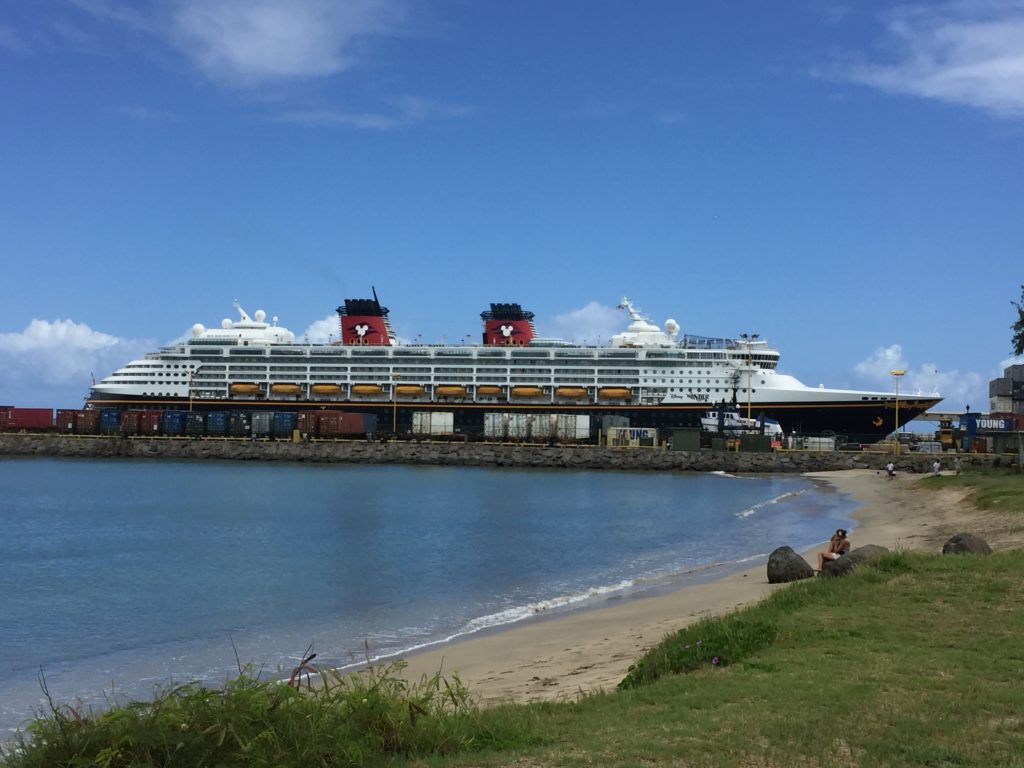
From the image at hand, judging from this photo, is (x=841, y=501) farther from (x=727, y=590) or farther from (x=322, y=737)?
(x=322, y=737)

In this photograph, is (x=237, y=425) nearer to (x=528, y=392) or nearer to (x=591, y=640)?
(x=528, y=392)

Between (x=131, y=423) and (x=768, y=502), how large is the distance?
6813cm

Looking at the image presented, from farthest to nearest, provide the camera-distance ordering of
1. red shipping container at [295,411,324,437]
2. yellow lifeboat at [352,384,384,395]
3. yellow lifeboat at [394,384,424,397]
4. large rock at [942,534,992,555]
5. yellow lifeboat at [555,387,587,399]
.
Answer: yellow lifeboat at [352,384,384,395] < yellow lifeboat at [394,384,424,397] < yellow lifeboat at [555,387,587,399] < red shipping container at [295,411,324,437] < large rock at [942,534,992,555]

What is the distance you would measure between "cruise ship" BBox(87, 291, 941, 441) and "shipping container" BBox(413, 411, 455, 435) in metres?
5.77

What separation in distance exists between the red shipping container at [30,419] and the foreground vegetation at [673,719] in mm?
101124

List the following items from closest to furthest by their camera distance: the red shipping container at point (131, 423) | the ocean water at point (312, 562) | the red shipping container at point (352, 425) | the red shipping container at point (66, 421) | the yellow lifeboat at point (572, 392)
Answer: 1. the ocean water at point (312, 562)
2. the red shipping container at point (352, 425)
3. the red shipping container at point (131, 423)
4. the red shipping container at point (66, 421)
5. the yellow lifeboat at point (572, 392)

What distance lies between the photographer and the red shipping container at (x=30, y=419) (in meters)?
98.5

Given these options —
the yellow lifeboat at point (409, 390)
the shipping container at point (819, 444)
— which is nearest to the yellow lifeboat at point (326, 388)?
the yellow lifeboat at point (409, 390)

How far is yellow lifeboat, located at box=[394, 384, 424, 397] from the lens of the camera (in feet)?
344

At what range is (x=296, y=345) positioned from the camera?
10762 cm

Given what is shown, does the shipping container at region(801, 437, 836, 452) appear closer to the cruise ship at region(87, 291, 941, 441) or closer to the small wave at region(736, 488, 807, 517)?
the cruise ship at region(87, 291, 941, 441)

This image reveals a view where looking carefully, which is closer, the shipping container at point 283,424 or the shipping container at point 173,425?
the shipping container at point 283,424

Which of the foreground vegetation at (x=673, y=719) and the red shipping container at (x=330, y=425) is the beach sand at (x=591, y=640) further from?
the red shipping container at (x=330, y=425)

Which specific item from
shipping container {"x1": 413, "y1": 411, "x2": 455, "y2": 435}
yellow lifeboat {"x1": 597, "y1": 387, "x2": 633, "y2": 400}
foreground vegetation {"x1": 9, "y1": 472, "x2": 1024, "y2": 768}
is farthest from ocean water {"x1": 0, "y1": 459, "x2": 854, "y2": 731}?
yellow lifeboat {"x1": 597, "y1": 387, "x2": 633, "y2": 400}
